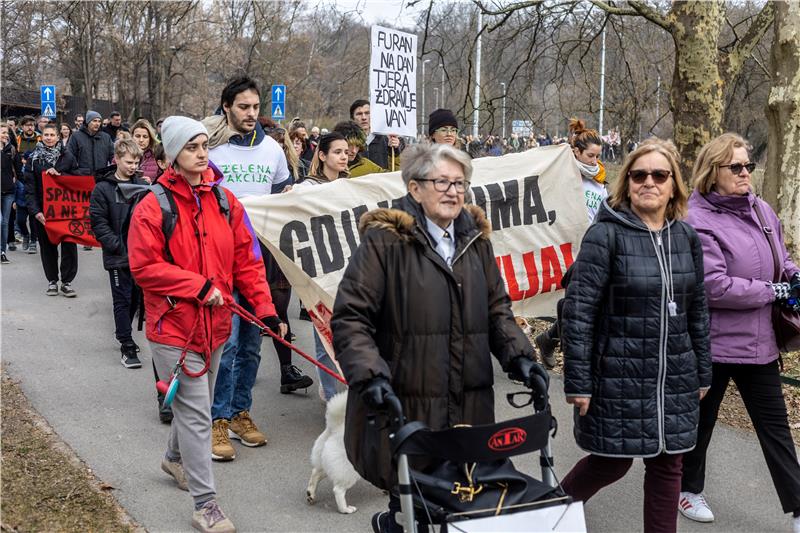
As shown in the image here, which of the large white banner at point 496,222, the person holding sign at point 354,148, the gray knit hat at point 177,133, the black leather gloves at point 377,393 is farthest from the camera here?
the person holding sign at point 354,148

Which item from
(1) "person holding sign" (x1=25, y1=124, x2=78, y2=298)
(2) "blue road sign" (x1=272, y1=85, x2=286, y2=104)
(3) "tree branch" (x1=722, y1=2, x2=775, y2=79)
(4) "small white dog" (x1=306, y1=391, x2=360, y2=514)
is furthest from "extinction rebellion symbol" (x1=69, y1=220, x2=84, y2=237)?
(2) "blue road sign" (x1=272, y1=85, x2=286, y2=104)

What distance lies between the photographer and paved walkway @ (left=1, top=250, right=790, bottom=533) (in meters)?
4.99

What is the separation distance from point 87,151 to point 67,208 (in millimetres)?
1314

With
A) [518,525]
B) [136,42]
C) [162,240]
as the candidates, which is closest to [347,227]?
[162,240]

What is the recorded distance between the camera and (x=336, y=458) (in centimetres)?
491

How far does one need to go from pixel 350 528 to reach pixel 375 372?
5.57ft

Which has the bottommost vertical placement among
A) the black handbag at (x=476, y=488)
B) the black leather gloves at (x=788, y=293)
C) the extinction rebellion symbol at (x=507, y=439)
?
Result: the black handbag at (x=476, y=488)

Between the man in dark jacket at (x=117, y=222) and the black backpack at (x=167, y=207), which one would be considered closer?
the black backpack at (x=167, y=207)

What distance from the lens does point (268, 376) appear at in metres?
7.85

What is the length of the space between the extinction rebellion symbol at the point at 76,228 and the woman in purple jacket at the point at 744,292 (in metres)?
8.46

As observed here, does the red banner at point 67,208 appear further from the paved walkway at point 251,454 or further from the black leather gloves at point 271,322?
the black leather gloves at point 271,322

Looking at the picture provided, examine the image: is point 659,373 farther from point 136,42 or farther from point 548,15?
point 136,42

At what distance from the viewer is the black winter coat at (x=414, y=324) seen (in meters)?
3.66

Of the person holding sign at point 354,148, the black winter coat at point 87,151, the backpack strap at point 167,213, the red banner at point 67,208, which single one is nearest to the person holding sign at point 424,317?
the backpack strap at point 167,213
